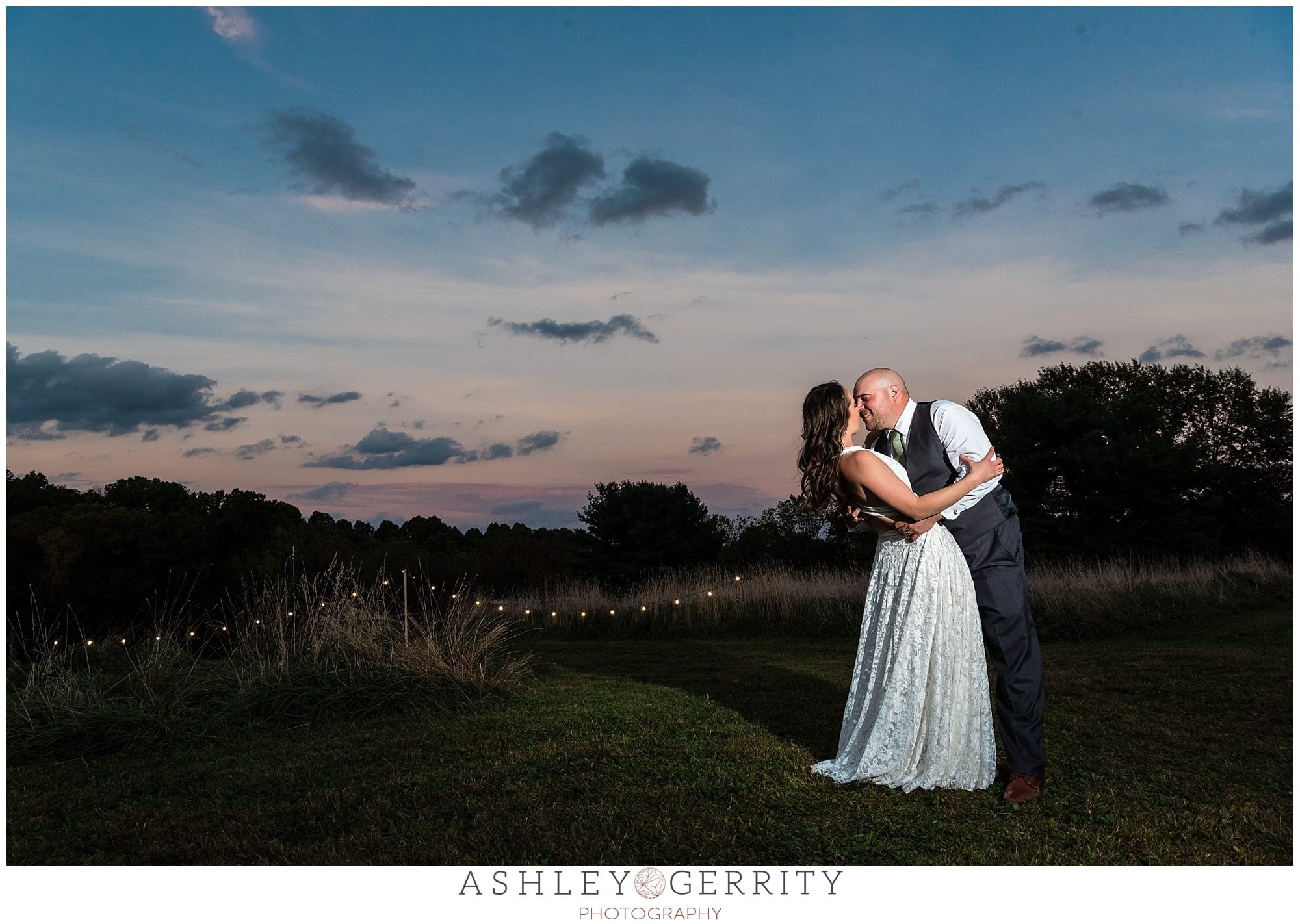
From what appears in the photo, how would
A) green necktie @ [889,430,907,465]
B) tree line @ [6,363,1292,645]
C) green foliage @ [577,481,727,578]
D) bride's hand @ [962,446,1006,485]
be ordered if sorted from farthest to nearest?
green foliage @ [577,481,727,578] → tree line @ [6,363,1292,645] → green necktie @ [889,430,907,465] → bride's hand @ [962,446,1006,485]

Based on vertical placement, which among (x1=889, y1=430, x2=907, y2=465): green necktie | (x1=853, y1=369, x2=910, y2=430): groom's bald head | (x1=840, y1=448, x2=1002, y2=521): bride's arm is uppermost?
(x1=853, y1=369, x2=910, y2=430): groom's bald head

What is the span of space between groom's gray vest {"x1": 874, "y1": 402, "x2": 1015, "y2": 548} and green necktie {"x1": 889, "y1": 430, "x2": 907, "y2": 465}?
37 millimetres

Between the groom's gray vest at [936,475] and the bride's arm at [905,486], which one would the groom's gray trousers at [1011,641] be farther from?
the bride's arm at [905,486]

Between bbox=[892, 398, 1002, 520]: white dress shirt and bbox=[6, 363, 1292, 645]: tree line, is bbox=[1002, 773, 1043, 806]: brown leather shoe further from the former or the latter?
bbox=[6, 363, 1292, 645]: tree line

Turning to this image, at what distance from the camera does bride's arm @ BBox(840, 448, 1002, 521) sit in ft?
12.7

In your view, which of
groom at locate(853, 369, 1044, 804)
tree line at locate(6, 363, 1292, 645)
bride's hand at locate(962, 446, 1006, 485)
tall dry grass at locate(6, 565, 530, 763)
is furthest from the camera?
tree line at locate(6, 363, 1292, 645)

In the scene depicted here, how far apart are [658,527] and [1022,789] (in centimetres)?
1824

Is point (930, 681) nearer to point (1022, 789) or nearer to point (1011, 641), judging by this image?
point (1011, 641)

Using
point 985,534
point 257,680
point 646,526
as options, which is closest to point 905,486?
point 985,534

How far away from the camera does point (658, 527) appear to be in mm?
22188

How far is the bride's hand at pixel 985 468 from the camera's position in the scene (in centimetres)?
387

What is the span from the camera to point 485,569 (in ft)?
65.6

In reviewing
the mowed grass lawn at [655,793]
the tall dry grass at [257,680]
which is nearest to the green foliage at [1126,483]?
the mowed grass lawn at [655,793]

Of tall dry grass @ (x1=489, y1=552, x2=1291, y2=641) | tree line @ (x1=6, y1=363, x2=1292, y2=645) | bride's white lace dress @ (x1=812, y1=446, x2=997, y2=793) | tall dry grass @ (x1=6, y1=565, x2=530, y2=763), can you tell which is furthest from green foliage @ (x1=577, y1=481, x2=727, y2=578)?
bride's white lace dress @ (x1=812, y1=446, x2=997, y2=793)
